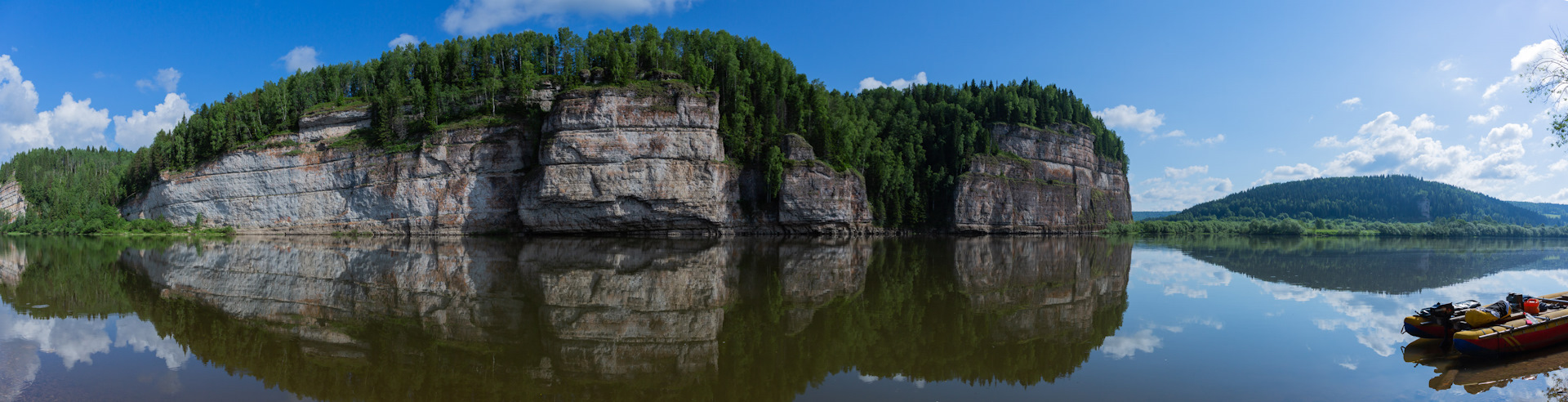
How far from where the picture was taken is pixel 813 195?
59.9 metres

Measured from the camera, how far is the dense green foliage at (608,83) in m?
60.3

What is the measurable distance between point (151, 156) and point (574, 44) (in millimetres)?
47101

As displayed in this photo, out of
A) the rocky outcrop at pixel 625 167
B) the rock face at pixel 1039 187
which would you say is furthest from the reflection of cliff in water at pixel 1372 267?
the rocky outcrop at pixel 625 167

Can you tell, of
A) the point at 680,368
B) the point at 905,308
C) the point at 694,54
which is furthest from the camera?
the point at 694,54

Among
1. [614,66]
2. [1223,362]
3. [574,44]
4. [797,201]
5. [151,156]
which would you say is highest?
[574,44]

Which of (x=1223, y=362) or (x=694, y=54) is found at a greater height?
(x=694, y=54)

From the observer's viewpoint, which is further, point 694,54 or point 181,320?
point 694,54

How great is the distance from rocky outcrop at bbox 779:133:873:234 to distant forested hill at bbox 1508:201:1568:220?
666 feet

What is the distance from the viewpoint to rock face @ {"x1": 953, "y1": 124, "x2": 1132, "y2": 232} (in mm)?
75438

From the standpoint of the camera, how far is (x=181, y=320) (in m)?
13.7

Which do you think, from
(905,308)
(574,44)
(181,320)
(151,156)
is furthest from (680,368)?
(151,156)

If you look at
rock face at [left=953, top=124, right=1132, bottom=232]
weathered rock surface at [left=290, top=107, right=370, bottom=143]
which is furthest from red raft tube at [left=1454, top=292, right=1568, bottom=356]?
weathered rock surface at [left=290, top=107, right=370, bottom=143]

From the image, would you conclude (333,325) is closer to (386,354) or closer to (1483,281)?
(386,354)

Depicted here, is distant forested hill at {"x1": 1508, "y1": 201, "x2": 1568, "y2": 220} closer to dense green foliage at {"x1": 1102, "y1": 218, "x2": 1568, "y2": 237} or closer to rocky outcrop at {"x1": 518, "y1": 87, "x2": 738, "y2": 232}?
dense green foliage at {"x1": 1102, "y1": 218, "x2": 1568, "y2": 237}
